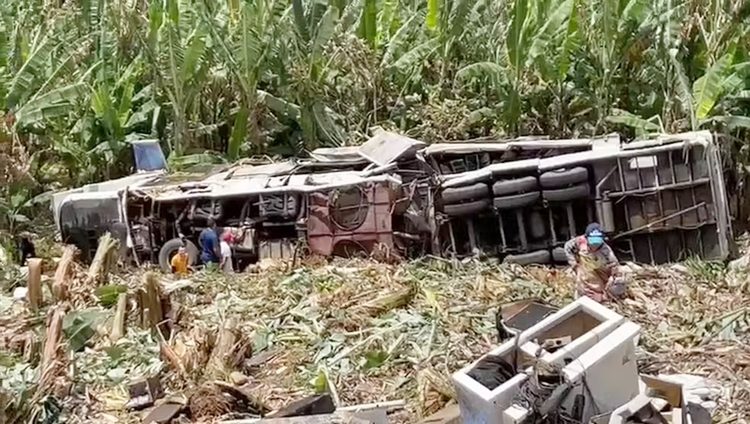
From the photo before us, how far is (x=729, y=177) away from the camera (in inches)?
511

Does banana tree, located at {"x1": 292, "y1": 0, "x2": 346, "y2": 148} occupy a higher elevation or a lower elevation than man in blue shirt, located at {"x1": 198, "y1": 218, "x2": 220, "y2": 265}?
higher

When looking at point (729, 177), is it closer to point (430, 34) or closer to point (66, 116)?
point (430, 34)

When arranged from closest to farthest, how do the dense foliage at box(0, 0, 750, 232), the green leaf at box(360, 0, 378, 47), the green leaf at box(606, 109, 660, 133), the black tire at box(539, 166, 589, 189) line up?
1. the black tire at box(539, 166, 589, 189)
2. the green leaf at box(606, 109, 660, 133)
3. the dense foliage at box(0, 0, 750, 232)
4. the green leaf at box(360, 0, 378, 47)

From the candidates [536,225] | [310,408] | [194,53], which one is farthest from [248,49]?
[310,408]

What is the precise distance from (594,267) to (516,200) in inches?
82.1

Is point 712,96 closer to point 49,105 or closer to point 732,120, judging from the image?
point 732,120

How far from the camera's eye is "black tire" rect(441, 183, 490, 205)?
38.7 ft

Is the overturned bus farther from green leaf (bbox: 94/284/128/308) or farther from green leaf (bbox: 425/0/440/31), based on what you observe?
green leaf (bbox: 425/0/440/31)

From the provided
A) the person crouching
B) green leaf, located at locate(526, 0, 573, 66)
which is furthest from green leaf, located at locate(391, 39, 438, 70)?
the person crouching

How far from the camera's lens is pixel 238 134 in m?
14.7

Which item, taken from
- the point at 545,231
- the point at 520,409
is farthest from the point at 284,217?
the point at 520,409

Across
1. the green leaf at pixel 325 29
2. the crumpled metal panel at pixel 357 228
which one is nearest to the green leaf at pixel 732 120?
the crumpled metal panel at pixel 357 228

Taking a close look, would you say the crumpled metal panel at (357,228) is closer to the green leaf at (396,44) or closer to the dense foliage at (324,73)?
the dense foliage at (324,73)

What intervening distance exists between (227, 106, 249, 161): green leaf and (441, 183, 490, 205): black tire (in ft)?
13.0
